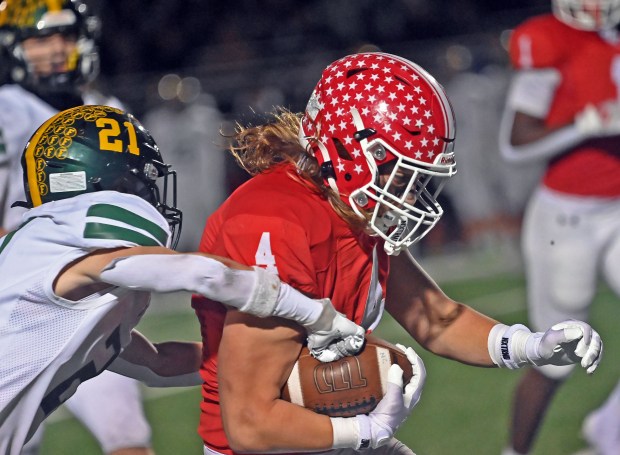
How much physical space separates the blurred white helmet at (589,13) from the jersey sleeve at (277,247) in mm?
3375

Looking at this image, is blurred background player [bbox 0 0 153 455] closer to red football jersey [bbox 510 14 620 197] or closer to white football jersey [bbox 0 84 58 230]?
white football jersey [bbox 0 84 58 230]

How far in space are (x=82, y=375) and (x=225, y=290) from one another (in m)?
0.67

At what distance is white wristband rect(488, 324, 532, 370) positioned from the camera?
349 cm

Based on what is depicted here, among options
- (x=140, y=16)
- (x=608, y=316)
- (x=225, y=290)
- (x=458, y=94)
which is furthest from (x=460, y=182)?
(x=225, y=290)

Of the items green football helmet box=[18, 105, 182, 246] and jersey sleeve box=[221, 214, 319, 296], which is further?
green football helmet box=[18, 105, 182, 246]

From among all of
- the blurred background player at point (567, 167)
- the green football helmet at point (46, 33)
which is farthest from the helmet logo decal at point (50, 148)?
the blurred background player at point (567, 167)

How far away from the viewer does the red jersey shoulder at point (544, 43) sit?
5.87 m

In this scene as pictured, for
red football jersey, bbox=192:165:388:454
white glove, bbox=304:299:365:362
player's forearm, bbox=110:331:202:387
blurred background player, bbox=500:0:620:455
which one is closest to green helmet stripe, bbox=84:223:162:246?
red football jersey, bbox=192:165:388:454

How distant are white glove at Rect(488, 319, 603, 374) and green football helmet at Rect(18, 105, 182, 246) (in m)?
1.11

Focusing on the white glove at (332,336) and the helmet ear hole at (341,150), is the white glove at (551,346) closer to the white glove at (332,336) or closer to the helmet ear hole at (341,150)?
the white glove at (332,336)

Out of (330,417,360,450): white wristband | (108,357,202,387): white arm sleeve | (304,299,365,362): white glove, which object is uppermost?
(304,299,365,362): white glove

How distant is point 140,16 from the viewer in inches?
567

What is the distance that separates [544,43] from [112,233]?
337cm

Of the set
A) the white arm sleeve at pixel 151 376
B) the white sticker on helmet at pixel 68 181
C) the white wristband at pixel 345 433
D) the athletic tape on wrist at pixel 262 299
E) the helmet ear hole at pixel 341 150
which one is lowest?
the white arm sleeve at pixel 151 376
